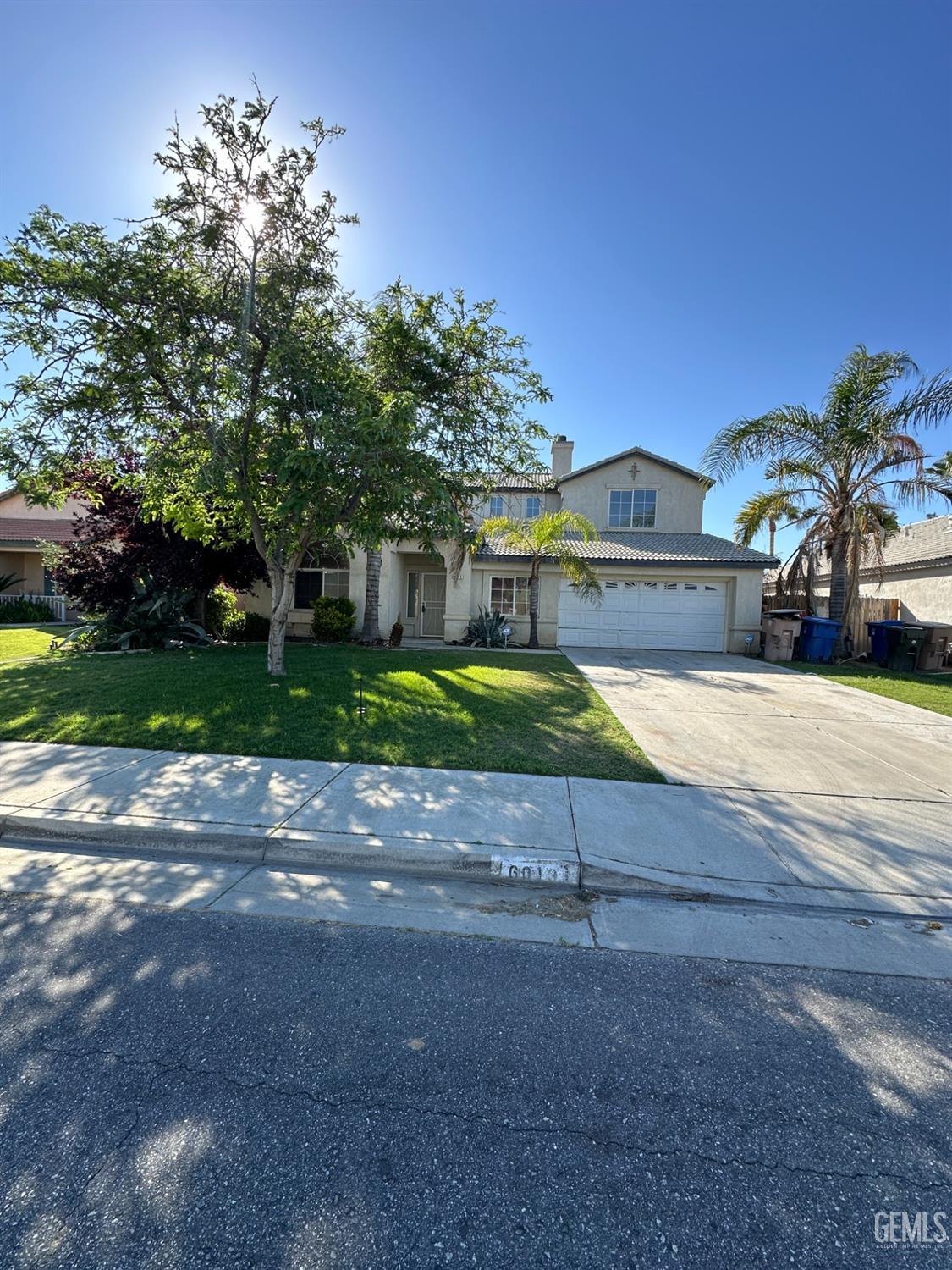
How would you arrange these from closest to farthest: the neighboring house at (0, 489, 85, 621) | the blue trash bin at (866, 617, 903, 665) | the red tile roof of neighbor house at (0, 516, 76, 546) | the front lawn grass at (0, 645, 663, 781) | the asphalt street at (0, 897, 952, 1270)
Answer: the asphalt street at (0, 897, 952, 1270)
the front lawn grass at (0, 645, 663, 781)
the blue trash bin at (866, 617, 903, 665)
the red tile roof of neighbor house at (0, 516, 76, 546)
the neighboring house at (0, 489, 85, 621)

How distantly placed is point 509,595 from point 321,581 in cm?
591

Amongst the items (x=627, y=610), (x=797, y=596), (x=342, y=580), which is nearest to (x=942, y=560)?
(x=797, y=596)

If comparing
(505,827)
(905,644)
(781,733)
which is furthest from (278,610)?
(905,644)

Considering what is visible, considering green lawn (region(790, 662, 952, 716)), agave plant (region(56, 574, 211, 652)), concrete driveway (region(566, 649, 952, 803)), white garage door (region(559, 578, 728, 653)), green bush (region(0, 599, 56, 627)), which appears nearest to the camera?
concrete driveway (region(566, 649, 952, 803))

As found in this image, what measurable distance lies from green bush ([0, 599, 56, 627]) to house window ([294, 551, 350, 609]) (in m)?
10.6

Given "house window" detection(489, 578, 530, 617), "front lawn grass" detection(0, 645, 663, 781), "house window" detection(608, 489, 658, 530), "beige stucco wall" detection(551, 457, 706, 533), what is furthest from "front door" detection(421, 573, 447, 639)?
"front lawn grass" detection(0, 645, 663, 781)

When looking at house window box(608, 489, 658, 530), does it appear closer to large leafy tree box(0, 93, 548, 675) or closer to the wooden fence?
the wooden fence

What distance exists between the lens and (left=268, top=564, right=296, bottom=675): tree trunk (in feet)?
31.2

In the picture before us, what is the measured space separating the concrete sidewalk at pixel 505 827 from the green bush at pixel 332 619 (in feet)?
32.1

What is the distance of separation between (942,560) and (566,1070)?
20.9 m

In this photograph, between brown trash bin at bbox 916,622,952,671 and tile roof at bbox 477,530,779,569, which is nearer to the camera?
brown trash bin at bbox 916,622,952,671

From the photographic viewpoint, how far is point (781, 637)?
1536 cm

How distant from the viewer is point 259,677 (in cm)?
951

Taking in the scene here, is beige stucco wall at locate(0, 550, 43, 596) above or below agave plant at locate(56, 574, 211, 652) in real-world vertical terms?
above
